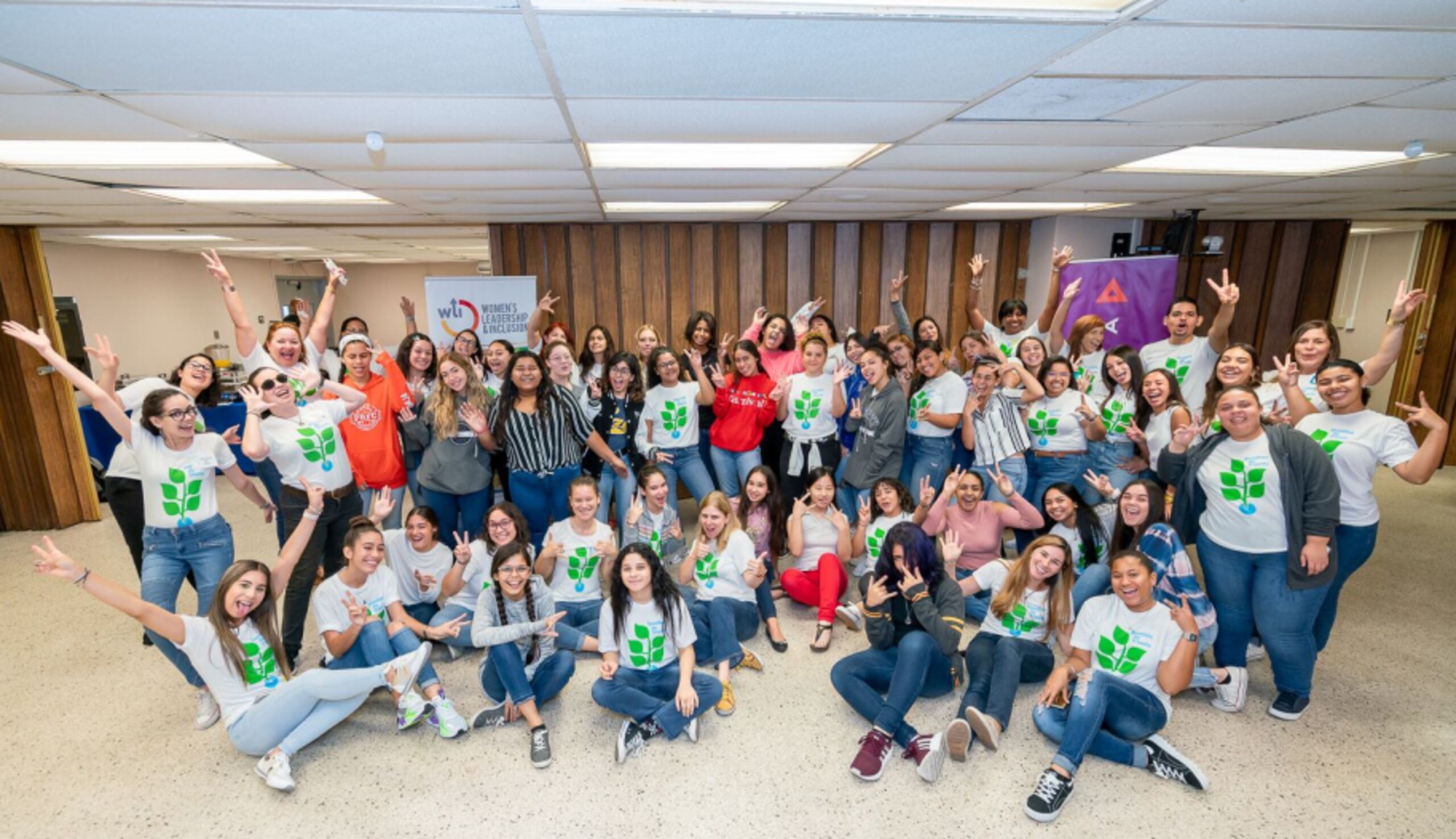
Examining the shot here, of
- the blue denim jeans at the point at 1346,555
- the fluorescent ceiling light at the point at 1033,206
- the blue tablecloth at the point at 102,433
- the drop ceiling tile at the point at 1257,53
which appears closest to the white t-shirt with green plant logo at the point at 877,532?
the blue denim jeans at the point at 1346,555

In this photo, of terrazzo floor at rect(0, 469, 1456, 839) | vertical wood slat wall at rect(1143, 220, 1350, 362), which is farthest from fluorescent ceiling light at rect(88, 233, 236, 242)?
vertical wood slat wall at rect(1143, 220, 1350, 362)

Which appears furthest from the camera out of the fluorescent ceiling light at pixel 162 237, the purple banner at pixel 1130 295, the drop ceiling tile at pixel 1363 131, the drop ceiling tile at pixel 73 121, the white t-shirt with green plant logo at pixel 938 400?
the fluorescent ceiling light at pixel 162 237

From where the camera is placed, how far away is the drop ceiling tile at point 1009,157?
288 cm

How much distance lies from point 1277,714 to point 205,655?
178 inches

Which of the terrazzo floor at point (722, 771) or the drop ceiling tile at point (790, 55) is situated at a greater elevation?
the drop ceiling tile at point (790, 55)

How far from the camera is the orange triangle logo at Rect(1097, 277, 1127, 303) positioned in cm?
555

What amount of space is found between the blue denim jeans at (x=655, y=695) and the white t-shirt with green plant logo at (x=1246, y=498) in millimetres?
2367

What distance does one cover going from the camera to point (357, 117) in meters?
2.18

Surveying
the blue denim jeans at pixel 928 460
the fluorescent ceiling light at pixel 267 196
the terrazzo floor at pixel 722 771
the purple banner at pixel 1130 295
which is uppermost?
the fluorescent ceiling light at pixel 267 196

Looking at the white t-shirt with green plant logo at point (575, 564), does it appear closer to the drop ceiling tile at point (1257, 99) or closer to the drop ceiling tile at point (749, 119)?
the drop ceiling tile at point (749, 119)

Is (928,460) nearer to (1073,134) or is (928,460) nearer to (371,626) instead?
(1073,134)

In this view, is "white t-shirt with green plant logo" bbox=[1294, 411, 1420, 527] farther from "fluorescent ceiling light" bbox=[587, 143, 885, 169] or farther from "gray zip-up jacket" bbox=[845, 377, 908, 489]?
"fluorescent ceiling light" bbox=[587, 143, 885, 169]

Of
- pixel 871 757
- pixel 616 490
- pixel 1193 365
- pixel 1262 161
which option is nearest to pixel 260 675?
pixel 616 490

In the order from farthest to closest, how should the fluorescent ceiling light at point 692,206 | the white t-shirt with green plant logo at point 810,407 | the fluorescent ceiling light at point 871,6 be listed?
1. the fluorescent ceiling light at point 692,206
2. the white t-shirt with green plant logo at point 810,407
3. the fluorescent ceiling light at point 871,6
